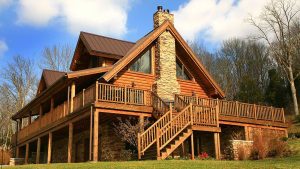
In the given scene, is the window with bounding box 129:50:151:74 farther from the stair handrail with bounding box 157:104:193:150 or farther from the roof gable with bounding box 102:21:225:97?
the stair handrail with bounding box 157:104:193:150

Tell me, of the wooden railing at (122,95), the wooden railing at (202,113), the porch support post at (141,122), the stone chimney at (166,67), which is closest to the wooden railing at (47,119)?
the wooden railing at (122,95)

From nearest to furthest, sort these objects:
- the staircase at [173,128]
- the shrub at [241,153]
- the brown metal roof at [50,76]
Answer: the staircase at [173,128] → the shrub at [241,153] → the brown metal roof at [50,76]

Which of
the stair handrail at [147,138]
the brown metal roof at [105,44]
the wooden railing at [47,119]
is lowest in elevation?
the stair handrail at [147,138]

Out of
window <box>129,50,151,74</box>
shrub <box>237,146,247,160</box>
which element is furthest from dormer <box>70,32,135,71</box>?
shrub <box>237,146,247,160</box>

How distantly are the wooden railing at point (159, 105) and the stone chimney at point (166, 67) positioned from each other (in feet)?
8.38

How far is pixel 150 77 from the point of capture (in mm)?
23797

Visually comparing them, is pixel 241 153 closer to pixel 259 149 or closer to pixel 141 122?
pixel 259 149

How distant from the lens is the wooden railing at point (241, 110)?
2141 cm

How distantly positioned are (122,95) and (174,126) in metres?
3.65

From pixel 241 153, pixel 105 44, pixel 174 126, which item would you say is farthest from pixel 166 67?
pixel 241 153

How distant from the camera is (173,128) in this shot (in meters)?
17.6

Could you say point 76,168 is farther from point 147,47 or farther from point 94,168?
point 147,47

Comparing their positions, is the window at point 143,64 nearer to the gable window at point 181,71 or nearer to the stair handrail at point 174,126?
the gable window at point 181,71

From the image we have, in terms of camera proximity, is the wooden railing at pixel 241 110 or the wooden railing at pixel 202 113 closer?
the wooden railing at pixel 202 113
